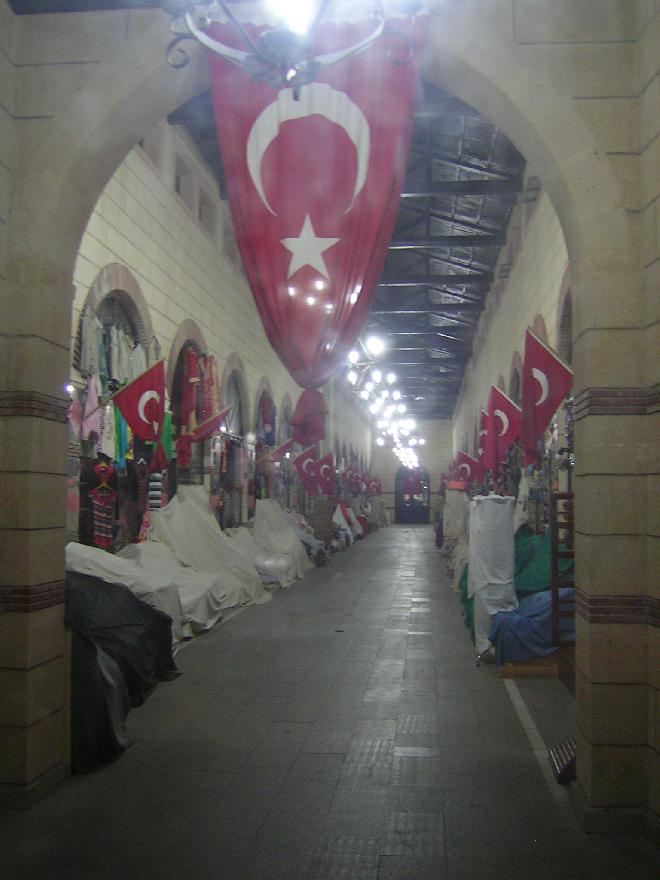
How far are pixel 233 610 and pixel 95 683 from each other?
5957mm

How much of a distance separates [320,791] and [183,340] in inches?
308

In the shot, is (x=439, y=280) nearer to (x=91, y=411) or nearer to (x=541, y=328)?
(x=541, y=328)

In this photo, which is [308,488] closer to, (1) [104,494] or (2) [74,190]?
(1) [104,494]

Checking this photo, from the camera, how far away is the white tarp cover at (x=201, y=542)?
392 inches

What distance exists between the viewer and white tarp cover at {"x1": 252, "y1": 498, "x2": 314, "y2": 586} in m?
14.3

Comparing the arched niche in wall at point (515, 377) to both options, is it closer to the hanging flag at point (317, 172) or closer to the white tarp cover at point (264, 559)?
the white tarp cover at point (264, 559)

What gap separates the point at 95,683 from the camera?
15.7ft

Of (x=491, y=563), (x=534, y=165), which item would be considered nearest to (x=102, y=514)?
(x=491, y=563)

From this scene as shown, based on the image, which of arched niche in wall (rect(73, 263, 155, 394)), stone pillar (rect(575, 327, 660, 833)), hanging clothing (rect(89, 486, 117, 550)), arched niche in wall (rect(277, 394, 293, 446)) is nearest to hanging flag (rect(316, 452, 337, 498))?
arched niche in wall (rect(277, 394, 293, 446))

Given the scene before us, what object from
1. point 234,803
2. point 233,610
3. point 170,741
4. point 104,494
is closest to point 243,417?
point 233,610

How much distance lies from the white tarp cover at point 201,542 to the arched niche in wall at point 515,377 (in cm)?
532

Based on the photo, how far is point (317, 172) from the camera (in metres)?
4.41

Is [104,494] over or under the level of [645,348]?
under

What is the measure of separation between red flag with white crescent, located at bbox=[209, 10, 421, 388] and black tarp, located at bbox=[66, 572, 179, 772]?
228 cm
